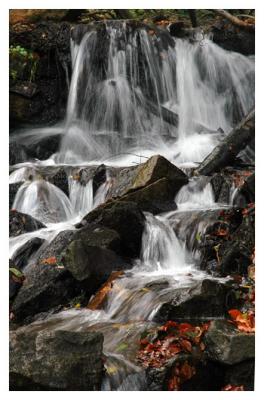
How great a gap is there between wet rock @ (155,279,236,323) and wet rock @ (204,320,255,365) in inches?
26.9

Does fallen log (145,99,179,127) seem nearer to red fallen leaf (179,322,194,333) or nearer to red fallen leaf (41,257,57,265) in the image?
red fallen leaf (41,257,57,265)

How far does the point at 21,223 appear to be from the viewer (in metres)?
6.92

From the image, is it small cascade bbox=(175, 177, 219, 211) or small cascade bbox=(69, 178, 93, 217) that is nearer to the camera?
small cascade bbox=(175, 177, 219, 211)

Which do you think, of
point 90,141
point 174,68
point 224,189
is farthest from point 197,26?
point 224,189

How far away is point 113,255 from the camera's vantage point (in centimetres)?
598

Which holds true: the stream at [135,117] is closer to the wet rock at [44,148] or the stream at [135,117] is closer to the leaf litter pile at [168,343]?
the wet rock at [44,148]

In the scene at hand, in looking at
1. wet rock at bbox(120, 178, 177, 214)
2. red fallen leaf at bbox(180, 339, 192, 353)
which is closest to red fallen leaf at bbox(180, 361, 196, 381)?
red fallen leaf at bbox(180, 339, 192, 353)

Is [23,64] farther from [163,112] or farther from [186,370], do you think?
[186,370]

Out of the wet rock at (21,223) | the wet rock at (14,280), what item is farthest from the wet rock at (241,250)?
the wet rock at (21,223)

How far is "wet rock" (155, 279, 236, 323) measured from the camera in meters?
4.73

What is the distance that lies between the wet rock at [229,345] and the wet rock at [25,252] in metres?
3.13

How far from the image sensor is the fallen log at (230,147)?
727 cm
